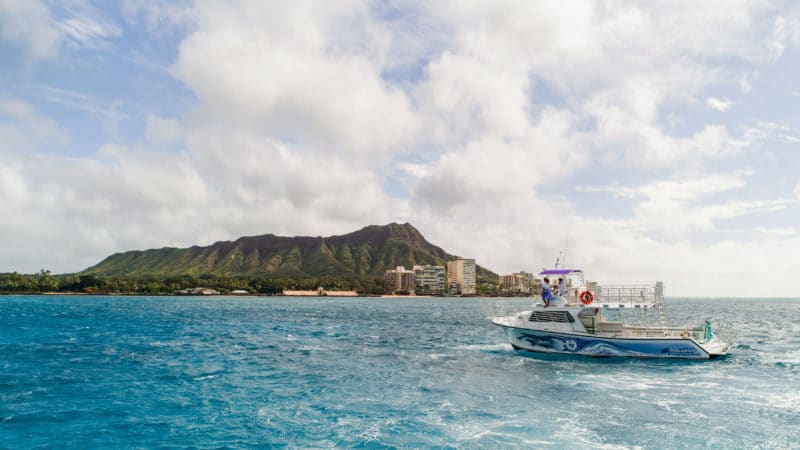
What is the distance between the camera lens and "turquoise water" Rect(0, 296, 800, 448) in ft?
64.0

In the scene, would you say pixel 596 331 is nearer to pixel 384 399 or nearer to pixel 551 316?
pixel 551 316

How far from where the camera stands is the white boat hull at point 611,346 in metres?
40.5

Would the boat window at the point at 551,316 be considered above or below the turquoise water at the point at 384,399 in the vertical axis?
above

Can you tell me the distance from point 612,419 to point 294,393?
1701 cm

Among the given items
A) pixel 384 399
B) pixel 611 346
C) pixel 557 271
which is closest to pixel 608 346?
pixel 611 346

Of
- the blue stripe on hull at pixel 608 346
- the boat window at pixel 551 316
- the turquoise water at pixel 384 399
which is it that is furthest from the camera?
the boat window at pixel 551 316

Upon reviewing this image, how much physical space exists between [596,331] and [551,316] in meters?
4.36

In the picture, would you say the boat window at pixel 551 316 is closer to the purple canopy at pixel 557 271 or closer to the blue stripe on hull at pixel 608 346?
the blue stripe on hull at pixel 608 346

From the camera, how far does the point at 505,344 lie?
166 feet

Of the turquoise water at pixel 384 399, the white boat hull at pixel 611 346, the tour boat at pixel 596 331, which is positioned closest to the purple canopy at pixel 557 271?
the tour boat at pixel 596 331

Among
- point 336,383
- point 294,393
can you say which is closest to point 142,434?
point 294,393

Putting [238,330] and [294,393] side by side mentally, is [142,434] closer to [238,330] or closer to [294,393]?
[294,393]

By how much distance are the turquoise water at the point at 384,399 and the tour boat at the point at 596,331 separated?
1.30m

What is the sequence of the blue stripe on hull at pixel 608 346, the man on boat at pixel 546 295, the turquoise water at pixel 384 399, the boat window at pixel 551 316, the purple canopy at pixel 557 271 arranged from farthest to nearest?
the purple canopy at pixel 557 271 → the man on boat at pixel 546 295 → the boat window at pixel 551 316 → the blue stripe on hull at pixel 608 346 → the turquoise water at pixel 384 399
